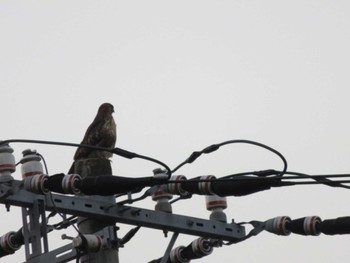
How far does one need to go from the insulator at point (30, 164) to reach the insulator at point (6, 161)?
0.37ft

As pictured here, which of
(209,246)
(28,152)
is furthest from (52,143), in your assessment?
(209,246)

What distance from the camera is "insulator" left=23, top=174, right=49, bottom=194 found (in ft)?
31.5

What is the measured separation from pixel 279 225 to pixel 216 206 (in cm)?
70

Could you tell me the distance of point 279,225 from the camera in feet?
35.2

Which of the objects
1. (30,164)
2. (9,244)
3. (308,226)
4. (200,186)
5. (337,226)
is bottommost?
(337,226)

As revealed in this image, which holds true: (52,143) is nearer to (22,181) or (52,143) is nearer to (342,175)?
(22,181)

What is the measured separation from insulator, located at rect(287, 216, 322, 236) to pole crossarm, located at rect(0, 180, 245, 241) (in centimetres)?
81

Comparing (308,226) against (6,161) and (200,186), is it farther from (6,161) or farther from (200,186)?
(6,161)

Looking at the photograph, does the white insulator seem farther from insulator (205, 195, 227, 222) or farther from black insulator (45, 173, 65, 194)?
insulator (205, 195, 227, 222)

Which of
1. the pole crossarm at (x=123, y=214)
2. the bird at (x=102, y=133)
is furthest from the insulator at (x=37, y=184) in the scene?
the bird at (x=102, y=133)

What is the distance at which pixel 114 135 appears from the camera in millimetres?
14406

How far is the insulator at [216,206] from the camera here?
436 inches

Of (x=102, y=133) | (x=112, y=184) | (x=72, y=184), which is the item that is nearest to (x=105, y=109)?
(x=102, y=133)

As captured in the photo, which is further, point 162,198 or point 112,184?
point 162,198
